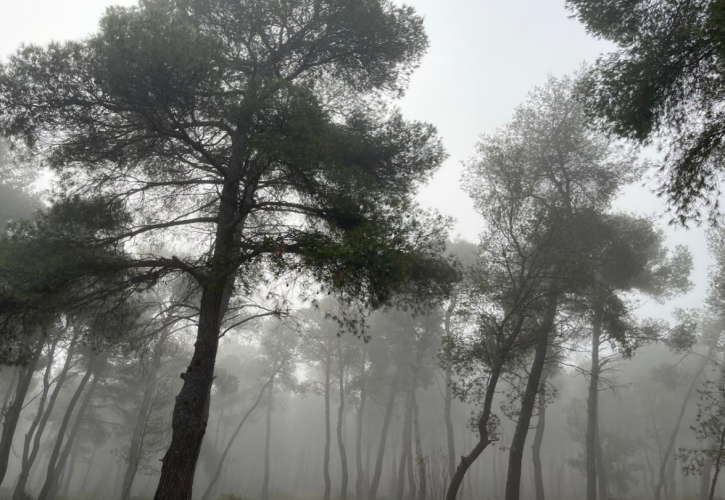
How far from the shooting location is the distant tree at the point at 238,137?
22.3ft

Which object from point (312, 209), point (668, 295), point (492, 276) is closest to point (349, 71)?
point (312, 209)

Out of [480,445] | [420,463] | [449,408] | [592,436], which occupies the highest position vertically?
[449,408]

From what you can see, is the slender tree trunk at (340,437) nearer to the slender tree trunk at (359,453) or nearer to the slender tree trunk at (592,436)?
the slender tree trunk at (359,453)

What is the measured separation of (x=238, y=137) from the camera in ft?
27.4

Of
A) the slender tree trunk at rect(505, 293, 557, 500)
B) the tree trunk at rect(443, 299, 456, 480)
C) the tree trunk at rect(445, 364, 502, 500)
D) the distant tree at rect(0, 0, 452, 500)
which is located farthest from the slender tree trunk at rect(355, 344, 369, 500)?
the distant tree at rect(0, 0, 452, 500)

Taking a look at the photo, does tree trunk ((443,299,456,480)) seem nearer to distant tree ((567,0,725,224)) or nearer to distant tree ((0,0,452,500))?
distant tree ((0,0,452,500))

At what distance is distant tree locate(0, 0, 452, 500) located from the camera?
6.80 m

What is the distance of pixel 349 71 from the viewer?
420 inches

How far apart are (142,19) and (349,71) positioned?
4863 mm

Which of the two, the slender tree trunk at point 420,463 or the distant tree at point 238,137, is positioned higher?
the distant tree at point 238,137

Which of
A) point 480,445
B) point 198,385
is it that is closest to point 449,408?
point 480,445

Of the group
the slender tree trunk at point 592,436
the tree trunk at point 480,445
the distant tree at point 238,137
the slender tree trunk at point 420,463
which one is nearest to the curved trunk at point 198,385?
the distant tree at point 238,137

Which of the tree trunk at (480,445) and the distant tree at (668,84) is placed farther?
the tree trunk at (480,445)

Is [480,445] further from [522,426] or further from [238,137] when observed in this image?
[238,137]
